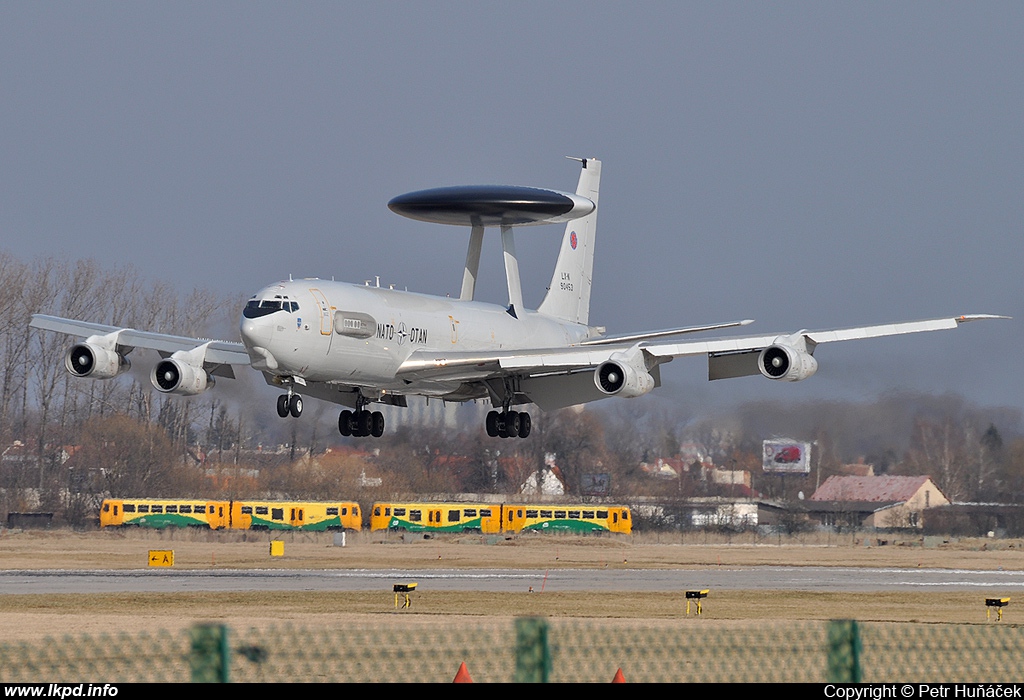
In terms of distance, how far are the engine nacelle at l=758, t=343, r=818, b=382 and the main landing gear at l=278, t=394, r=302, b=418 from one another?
54.5 ft

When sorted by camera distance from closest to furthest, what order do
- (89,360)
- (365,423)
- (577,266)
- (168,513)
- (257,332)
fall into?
(257,332)
(89,360)
(365,423)
(577,266)
(168,513)

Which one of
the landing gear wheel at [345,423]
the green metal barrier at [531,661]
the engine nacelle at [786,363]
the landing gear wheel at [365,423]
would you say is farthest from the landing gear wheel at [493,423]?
the green metal barrier at [531,661]

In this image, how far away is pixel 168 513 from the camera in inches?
3863

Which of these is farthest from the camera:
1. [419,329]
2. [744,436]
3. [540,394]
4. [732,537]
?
[732,537]

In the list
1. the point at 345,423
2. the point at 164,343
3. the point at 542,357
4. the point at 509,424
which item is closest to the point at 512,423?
the point at 509,424

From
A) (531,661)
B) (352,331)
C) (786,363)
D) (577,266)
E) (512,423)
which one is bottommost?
(531,661)

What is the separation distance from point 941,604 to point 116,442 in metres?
69.5

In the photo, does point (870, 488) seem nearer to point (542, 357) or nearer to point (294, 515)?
point (294, 515)

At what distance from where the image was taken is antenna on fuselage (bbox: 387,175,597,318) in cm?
6153

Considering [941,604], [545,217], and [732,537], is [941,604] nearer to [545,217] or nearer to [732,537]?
[545,217]

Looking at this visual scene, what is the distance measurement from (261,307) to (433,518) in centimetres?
5752

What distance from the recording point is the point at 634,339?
5756 centimetres

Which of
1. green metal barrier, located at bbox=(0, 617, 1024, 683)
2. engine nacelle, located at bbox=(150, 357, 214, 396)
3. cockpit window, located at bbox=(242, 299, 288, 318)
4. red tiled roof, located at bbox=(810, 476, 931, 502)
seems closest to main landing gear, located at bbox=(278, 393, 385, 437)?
engine nacelle, located at bbox=(150, 357, 214, 396)

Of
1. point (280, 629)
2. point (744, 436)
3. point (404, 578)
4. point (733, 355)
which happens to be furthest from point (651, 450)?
point (280, 629)
